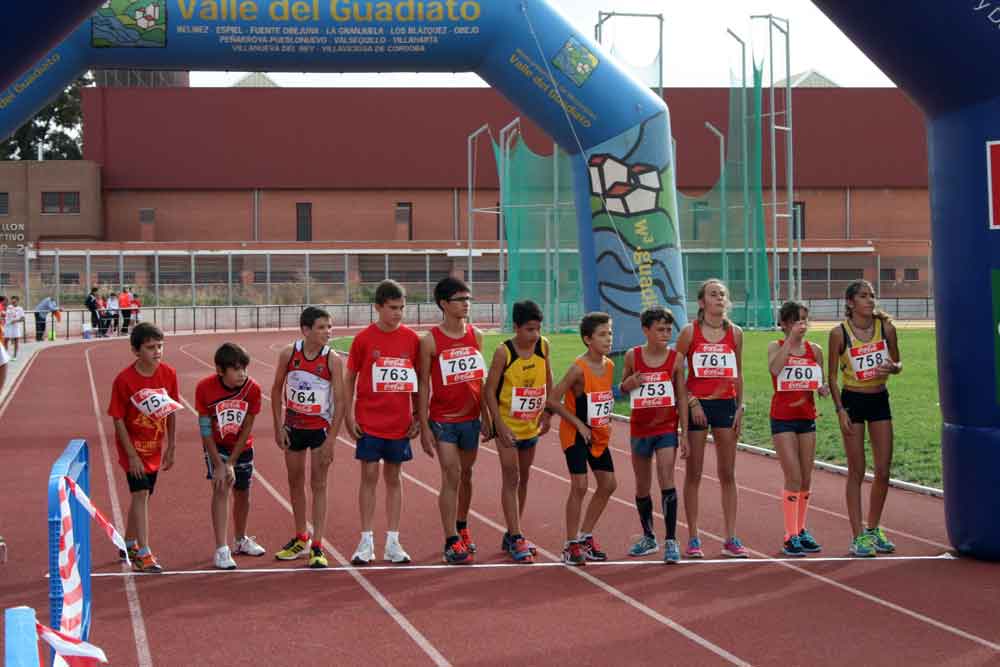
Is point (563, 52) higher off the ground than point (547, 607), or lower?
higher

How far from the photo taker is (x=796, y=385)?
8.75m

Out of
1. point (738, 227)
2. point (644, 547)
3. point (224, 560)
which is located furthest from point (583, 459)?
point (738, 227)

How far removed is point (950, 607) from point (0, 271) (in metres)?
43.6

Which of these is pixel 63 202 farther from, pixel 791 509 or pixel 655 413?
pixel 791 509

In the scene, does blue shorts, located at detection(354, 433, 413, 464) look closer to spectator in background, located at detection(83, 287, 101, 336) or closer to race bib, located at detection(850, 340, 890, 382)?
race bib, located at detection(850, 340, 890, 382)

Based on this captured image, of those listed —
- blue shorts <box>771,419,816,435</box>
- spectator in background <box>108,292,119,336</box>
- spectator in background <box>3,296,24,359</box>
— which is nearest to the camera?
blue shorts <box>771,419,816,435</box>

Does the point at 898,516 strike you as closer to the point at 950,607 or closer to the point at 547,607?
the point at 950,607

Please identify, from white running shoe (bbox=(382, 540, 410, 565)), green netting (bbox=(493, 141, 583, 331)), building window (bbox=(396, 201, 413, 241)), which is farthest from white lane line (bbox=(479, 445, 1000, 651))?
building window (bbox=(396, 201, 413, 241))

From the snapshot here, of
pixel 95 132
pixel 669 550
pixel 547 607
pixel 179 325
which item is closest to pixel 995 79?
pixel 669 550

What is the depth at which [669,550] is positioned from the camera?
838cm

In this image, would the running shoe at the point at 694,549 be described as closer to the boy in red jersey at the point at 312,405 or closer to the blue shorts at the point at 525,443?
the blue shorts at the point at 525,443

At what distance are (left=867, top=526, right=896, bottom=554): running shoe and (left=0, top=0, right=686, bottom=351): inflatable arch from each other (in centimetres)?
892

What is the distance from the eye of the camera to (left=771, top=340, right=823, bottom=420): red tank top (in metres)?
8.74

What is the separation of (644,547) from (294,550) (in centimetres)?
221
